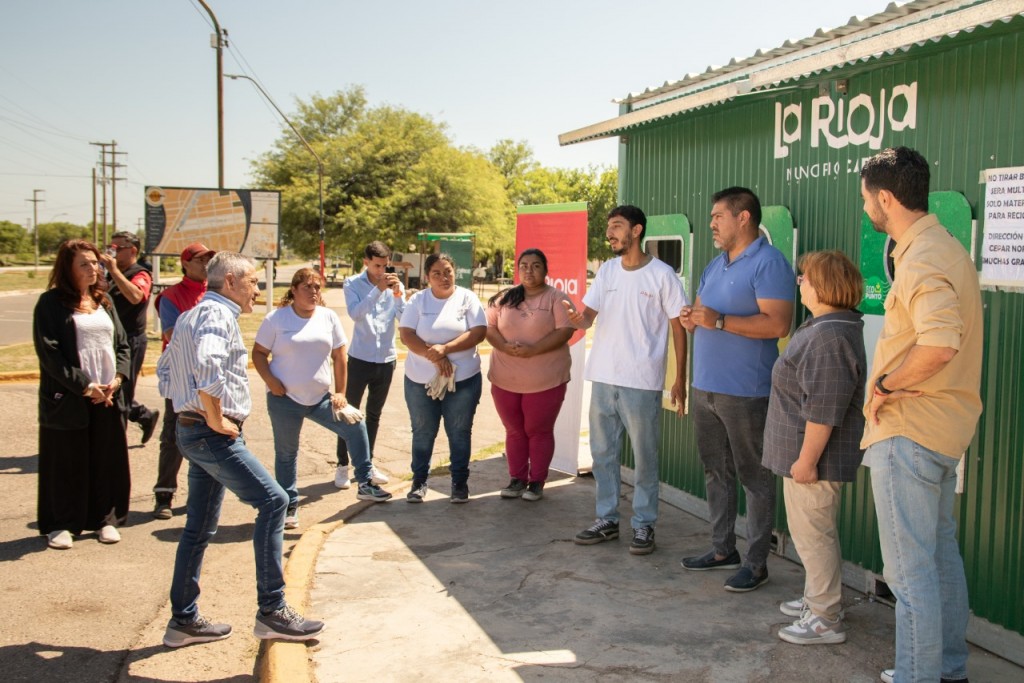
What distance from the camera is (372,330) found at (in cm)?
719

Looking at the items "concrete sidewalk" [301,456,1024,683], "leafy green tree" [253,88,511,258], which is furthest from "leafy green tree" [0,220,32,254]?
"concrete sidewalk" [301,456,1024,683]

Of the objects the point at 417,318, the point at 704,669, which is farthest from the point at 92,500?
the point at 704,669

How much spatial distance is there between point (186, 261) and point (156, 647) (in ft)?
9.57

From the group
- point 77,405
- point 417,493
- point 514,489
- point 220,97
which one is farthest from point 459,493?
point 220,97

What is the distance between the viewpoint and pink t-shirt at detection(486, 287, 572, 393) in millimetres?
6332

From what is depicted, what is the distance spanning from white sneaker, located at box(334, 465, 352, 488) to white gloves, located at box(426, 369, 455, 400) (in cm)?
138

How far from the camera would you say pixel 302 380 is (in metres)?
6.05

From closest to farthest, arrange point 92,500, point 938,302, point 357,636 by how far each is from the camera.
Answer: point 938,302 < point 357,636 < point 92,500

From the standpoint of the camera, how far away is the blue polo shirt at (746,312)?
463 centimetres

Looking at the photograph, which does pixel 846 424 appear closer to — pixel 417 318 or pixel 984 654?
pixel 984 654

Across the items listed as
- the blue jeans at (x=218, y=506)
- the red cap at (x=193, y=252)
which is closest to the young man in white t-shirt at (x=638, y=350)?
the blue jeans at (x=218, y=506)

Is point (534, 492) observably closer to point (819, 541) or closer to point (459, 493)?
point (459, 493)

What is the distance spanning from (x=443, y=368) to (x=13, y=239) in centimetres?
12200

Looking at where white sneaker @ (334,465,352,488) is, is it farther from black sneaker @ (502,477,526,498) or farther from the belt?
the belt
